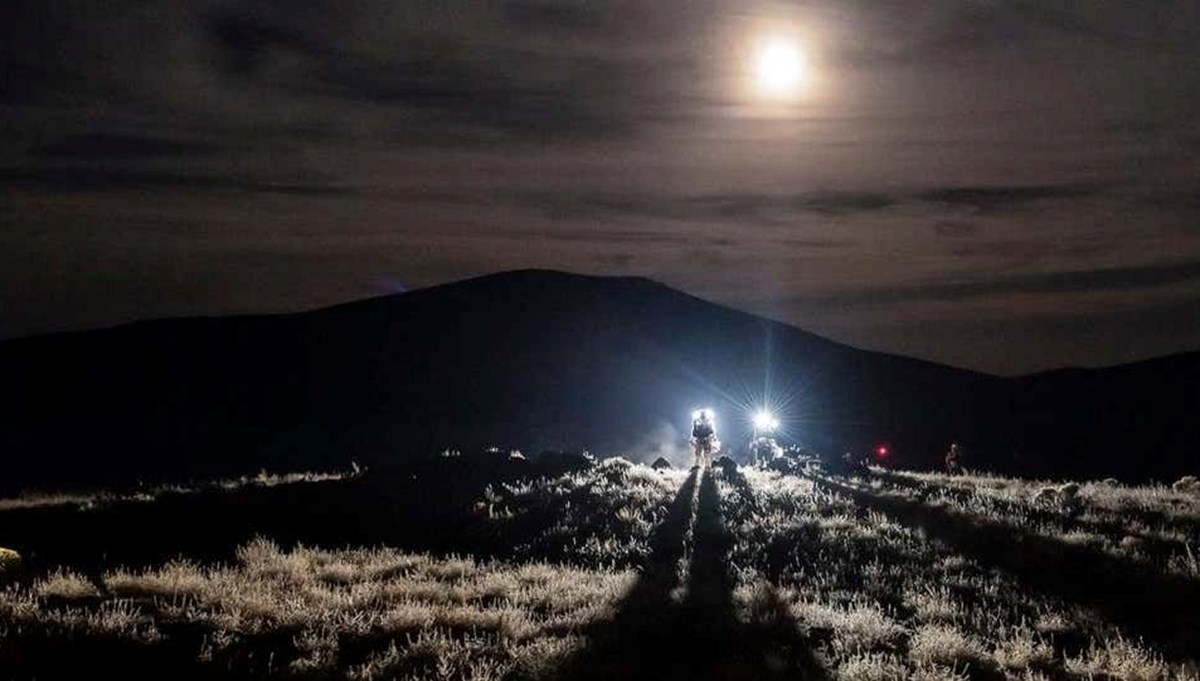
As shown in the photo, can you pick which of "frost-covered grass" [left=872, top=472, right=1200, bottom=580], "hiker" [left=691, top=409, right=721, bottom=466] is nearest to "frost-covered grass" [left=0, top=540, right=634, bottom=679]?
"frost-covered grass" [left=872, top=472, right=1200, bottom=580]

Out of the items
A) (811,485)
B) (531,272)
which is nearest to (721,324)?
(531,272)

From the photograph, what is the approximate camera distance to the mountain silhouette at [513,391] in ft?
312

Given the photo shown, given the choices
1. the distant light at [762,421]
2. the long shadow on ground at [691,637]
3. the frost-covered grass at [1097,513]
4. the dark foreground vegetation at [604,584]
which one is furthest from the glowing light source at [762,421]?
the long shadow on ground at [691,637]

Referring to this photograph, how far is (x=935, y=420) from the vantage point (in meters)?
130

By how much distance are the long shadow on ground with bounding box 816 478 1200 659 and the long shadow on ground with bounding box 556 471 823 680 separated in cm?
335

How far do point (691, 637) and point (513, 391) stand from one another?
111370 mm

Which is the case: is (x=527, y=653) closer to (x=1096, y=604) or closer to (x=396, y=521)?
(x=1096, y=604)

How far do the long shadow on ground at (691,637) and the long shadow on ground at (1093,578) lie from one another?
3.35 meters

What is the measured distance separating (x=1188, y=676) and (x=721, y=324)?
163 metres

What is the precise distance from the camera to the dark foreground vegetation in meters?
9.13

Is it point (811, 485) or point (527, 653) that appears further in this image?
point (811, 485)

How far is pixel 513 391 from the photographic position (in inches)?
4771

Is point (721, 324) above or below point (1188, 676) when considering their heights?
above

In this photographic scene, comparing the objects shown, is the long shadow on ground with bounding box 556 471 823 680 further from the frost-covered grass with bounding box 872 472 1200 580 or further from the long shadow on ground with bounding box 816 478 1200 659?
the frost-covered grass with bounding box 872 472 1200 580
